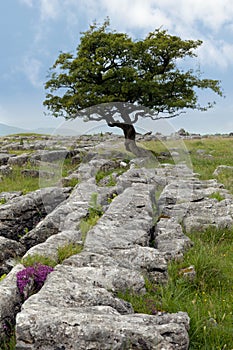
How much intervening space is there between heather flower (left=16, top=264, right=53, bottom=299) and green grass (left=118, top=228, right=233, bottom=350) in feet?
4.44

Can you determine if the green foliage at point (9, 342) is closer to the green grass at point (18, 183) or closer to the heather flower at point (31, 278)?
the heather flower at point (31, 278)

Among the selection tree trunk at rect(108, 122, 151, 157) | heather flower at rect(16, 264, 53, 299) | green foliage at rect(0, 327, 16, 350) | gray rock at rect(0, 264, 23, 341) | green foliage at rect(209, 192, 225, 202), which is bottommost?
green foliage at rect(0, 327, 16, 350)

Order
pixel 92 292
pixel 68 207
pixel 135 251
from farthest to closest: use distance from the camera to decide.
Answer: pixel 68 207, pixel 135 251, pixel 92 292

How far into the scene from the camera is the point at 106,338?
454 cm

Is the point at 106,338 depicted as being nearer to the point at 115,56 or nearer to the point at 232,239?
the point at 232,239

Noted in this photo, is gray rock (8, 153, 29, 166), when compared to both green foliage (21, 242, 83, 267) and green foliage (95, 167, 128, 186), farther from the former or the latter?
green foliage (21, 242, 83, 267)

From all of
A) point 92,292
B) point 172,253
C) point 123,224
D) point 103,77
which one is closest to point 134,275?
point 92,292

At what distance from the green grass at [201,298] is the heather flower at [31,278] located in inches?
53.3

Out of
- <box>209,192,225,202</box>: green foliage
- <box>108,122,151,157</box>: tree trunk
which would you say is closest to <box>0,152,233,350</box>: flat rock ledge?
<box>209,192,225,202</box>: green foliage

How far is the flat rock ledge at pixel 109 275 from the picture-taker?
4.61m

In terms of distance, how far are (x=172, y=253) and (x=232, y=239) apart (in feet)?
10.7

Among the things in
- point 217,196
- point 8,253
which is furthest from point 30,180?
point 8,253

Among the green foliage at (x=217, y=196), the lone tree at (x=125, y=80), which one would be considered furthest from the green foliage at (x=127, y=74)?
the green foliage at (x=217, y=196)

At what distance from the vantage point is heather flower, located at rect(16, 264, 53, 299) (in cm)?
606
